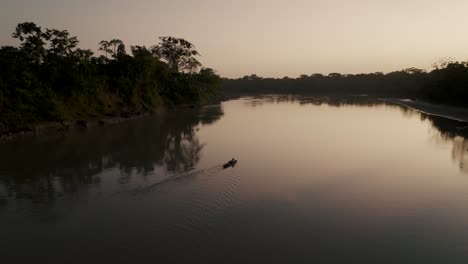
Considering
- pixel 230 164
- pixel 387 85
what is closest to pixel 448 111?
pixel 230 164

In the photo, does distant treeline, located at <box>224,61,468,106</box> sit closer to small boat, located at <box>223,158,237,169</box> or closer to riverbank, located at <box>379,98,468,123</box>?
riverbank, located at <box>379,98,468,123</box>

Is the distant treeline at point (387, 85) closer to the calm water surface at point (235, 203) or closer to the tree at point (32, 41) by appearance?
the calm water surface at point (235, 203)

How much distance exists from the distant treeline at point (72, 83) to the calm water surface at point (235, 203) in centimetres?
773

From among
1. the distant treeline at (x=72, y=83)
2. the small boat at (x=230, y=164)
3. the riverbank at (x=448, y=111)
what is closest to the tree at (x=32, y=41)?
the distant treeline at (x=72, y=83)

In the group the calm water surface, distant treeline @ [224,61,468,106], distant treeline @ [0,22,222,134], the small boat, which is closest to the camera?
the calm water surface

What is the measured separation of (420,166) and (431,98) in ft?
180

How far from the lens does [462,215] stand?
511 inches

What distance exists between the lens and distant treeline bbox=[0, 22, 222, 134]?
104 ft

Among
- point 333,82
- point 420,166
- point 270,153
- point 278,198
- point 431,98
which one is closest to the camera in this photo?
point 278,198

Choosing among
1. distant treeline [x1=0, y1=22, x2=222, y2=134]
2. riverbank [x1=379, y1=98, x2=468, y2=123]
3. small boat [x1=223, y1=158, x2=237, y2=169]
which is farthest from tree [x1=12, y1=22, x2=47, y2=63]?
riverbank [x1=379, y1=98, x2=468, y2=123]

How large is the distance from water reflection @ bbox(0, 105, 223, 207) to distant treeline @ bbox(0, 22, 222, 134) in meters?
4.17

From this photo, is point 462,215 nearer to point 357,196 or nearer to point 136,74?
point 357,196

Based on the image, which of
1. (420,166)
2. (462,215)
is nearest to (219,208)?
(462,215)

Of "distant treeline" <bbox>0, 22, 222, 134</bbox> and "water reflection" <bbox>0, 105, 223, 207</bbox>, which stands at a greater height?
"distant treeline" <bbox>0, 22, 222, 134</bbox>
